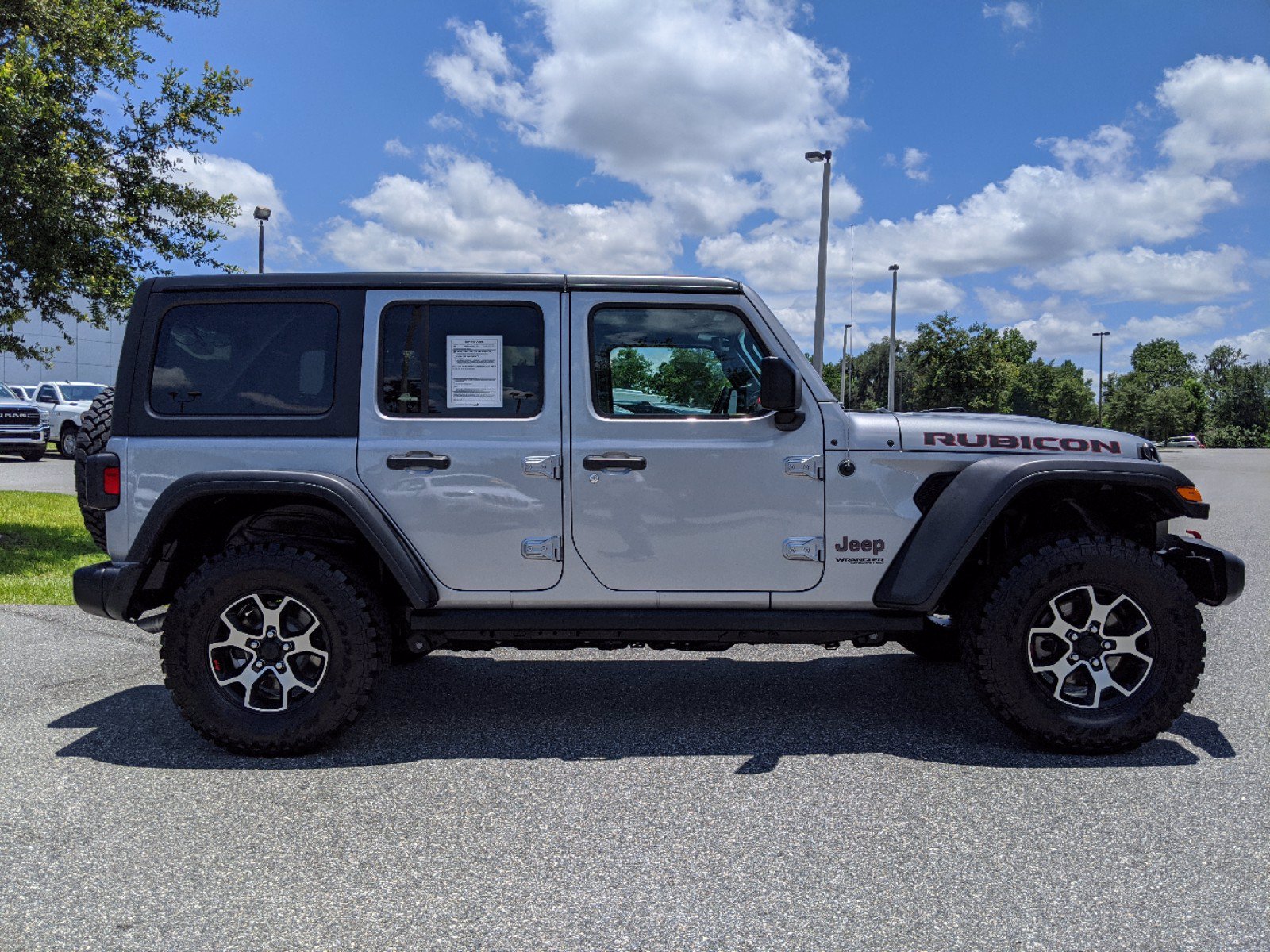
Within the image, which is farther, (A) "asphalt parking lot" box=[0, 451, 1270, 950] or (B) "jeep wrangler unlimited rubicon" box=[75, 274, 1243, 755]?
(B) "jeep wrangler unlimited rubicon" box=[75, 274, 1243, 755]

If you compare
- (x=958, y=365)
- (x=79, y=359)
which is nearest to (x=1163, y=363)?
(x=958, y=365)

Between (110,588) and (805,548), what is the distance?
9.75ft

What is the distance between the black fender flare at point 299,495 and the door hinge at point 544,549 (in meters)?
0.46

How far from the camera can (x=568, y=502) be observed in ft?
13.7

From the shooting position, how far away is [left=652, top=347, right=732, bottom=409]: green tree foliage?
430 cm

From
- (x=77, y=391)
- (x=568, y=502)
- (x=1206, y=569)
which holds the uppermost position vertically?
(x=77, y=391)

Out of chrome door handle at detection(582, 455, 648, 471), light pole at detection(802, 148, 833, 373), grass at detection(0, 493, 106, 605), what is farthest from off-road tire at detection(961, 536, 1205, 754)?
light pole at detection(802, 148, 833, 373)

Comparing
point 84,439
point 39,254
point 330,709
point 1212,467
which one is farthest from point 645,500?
point 1212,467

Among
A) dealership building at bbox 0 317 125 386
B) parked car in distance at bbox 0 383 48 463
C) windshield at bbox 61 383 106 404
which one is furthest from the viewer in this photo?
dealership building at bbox 0 317 125 386

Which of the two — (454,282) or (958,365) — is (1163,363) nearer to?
(958,365)

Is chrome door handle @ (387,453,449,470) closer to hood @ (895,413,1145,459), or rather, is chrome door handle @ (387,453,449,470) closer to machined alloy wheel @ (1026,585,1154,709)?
hood @ (895,413,1145,459)

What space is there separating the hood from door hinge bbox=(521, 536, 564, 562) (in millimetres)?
1549

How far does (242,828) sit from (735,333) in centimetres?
275

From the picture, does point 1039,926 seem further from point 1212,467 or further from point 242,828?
point 1212,467
